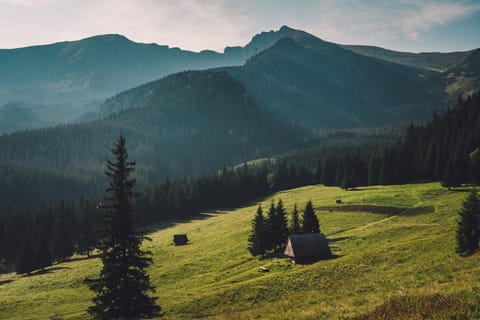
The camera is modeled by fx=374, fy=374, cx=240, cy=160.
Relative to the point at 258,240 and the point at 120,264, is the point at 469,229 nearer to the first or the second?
→ the point at 258,240

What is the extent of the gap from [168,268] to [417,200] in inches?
2339

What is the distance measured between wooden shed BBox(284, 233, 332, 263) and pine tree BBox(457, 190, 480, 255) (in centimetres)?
2093

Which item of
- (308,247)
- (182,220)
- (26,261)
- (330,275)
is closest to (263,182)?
(182,220)

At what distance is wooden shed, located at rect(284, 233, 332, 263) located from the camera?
5869cm

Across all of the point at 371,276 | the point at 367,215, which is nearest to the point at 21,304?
the point at 371,276

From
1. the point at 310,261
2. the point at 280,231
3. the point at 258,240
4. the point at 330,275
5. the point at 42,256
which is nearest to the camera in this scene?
the point at 330,275

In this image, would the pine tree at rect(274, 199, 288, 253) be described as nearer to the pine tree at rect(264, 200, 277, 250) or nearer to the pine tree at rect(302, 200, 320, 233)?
the pine tree at rect(264, 200, 277, 250)

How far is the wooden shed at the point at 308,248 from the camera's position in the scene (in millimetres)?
58688

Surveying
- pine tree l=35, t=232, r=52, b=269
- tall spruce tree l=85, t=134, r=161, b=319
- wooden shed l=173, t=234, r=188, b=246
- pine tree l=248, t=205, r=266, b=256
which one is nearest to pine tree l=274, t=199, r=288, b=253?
pine tree l=248, t=205, r=266, b=256

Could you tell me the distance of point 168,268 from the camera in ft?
229

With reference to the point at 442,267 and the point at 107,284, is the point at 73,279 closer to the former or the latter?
the point at 107,284

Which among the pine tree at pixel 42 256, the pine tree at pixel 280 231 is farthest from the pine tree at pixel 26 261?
the pine tree at pixel 280 231

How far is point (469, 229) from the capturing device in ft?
135

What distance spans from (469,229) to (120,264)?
3649cm
